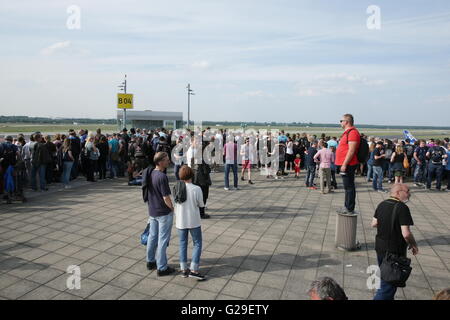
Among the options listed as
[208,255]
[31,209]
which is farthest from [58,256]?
[31,209]

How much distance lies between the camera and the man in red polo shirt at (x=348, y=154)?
5574mm

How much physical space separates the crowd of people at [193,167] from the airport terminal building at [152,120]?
12399 millimetres

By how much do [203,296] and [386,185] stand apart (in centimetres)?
1180

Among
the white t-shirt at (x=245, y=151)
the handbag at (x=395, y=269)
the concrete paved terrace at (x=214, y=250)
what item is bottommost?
the concrete paved terrace at (x=214, y=250)

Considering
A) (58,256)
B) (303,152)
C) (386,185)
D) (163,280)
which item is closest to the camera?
(163,280)

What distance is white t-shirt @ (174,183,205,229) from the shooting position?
14.8 ft

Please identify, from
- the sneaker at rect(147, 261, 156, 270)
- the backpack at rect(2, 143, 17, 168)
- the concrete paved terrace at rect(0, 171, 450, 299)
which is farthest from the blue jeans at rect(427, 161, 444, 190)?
the backpack at rect(2, 143, 17, 168)

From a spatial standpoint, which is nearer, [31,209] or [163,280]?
[163,280]

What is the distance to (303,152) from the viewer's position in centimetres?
1709

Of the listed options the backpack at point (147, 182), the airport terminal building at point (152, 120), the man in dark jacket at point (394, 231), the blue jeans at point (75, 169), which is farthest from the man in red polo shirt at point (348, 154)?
the airport terminal building at point (152, 120)

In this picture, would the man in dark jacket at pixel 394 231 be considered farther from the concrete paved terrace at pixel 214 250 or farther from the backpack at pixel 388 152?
the backpack at pixel 388 152

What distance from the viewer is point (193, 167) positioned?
26.2 feet
